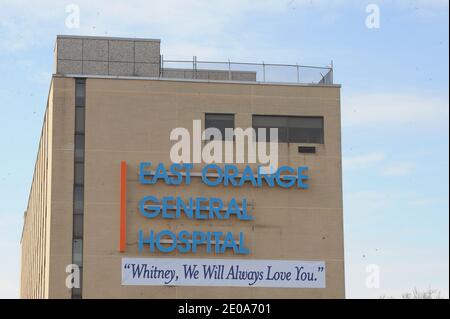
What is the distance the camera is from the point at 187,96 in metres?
55.2

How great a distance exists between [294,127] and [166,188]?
810 centimetres

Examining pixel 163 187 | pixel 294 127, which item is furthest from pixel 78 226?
pixel 294 127

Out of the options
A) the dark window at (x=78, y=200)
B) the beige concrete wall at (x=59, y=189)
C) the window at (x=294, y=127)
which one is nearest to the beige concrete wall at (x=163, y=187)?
the beige concrete wall at (x=59, y=189)

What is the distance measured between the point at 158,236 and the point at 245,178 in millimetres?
5732

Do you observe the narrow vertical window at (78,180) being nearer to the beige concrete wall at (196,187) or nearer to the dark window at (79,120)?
the dark window at (79,120)

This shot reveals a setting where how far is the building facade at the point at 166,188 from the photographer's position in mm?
52844

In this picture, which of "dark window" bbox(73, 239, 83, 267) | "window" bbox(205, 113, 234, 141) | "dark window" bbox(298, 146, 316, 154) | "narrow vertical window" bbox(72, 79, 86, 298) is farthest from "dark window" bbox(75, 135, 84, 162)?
"dark window" bbox(298, 146, 316, 154)

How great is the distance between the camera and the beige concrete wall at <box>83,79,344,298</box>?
52906 millimetres

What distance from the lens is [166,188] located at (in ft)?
177

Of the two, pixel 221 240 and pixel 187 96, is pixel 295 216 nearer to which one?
pixel 221 240

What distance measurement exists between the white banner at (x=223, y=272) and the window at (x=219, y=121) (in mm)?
7029

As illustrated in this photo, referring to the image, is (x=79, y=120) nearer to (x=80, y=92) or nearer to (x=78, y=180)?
(x=80, y=92)
